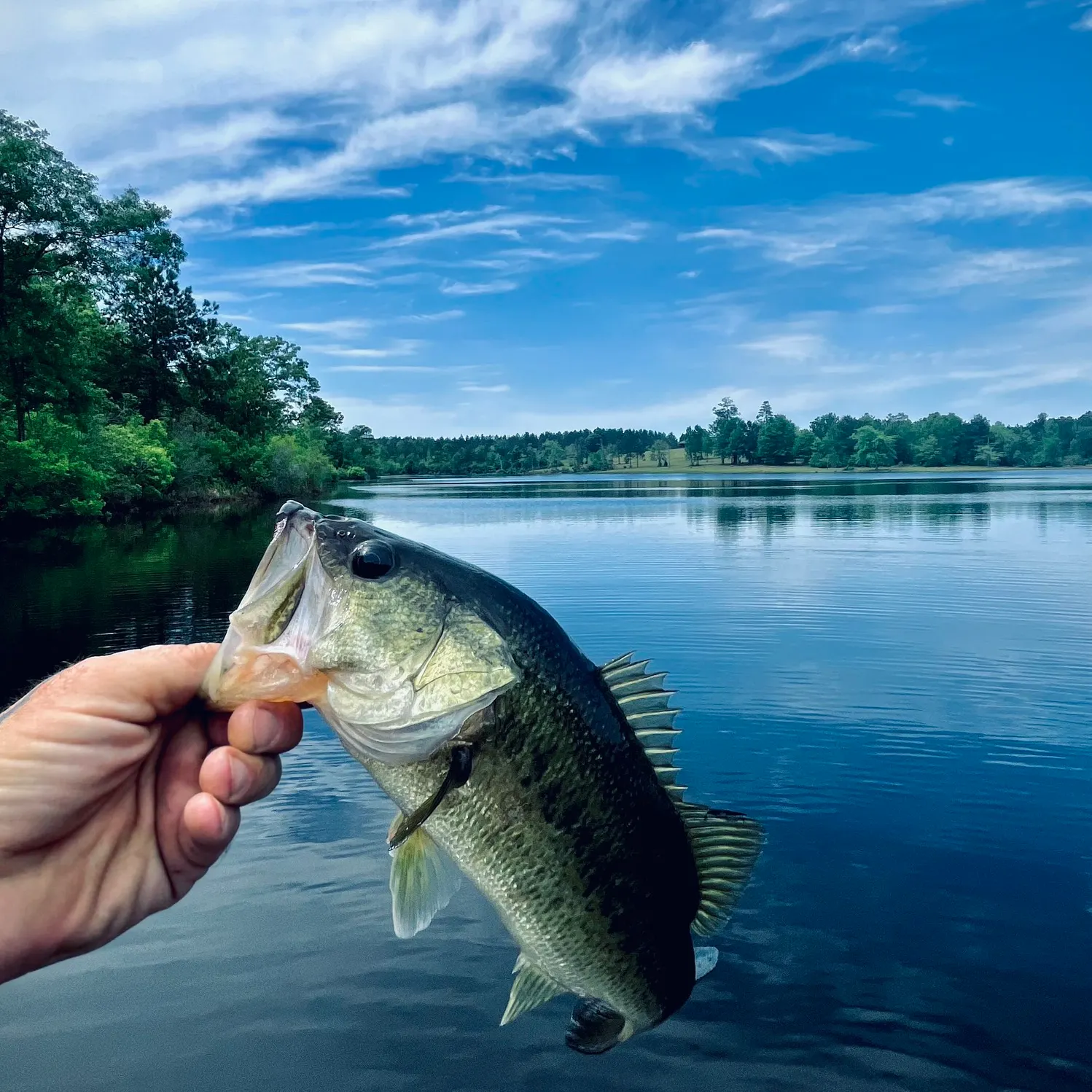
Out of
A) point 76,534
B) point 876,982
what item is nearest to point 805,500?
point 76,534

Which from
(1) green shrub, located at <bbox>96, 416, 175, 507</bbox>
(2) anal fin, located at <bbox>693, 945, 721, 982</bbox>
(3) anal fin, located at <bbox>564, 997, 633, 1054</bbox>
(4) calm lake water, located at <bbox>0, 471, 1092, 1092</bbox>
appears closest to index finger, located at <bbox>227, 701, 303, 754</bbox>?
(3) anal fin, located at <bbox>564, 997, 633, 1054</bbox>

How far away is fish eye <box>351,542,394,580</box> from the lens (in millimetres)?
2457

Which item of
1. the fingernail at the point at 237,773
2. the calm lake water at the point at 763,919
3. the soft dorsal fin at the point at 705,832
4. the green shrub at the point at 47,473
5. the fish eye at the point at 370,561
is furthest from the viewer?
the green shrub at the point at 47,473

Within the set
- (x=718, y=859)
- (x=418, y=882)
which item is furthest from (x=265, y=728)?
(x=718, y=859)

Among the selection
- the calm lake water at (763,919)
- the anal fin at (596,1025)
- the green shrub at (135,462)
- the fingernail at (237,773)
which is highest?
the green shrub at (135,462)

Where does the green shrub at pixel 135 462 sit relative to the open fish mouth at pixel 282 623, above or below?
above

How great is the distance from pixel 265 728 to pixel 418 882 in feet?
2.18

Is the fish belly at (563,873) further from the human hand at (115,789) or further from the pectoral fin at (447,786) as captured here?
the human hand at (115,789)

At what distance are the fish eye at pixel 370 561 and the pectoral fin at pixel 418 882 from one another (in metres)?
0.79

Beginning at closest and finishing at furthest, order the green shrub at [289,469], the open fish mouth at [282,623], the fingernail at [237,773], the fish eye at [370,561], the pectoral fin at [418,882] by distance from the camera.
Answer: the open fish mouth at [282,623]
the fish eye at [370,561]
the pectoral fin at [418,882]
the fingernail at [237,773]
the green shrub at [289,469]

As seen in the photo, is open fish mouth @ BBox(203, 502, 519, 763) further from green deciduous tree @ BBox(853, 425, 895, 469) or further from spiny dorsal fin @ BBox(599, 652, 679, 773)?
green deciduous tree @ BBox(853, 425, 895, 469)

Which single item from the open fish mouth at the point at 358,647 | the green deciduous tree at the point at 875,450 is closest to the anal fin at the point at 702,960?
the open fish mouth at the point at 358,647

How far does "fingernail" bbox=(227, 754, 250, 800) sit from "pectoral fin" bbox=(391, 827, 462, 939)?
541 mm

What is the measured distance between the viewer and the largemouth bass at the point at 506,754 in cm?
239
